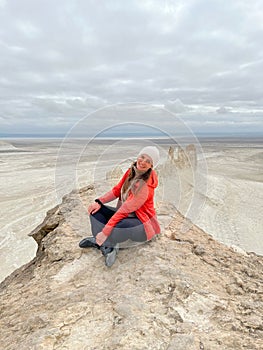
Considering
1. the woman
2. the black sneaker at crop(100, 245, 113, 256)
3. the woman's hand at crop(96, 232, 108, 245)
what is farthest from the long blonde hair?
the black sneaker at crop(100, 245, 113, 256)

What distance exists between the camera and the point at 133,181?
145 inches

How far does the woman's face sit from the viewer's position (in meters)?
3.58

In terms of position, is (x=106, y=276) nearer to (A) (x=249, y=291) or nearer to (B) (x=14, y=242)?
(A) (x=249, y=291)

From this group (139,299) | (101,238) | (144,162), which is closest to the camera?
(139,299)

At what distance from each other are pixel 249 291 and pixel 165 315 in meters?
0.95

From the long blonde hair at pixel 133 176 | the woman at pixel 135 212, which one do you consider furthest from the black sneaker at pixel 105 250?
the long blonde hair at pixel 133 176

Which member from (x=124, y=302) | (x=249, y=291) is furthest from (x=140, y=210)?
(x=249, y=291)

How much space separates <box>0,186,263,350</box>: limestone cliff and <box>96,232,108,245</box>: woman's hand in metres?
0.23

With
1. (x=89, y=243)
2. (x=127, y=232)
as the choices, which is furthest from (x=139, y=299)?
(x=89, y=243)

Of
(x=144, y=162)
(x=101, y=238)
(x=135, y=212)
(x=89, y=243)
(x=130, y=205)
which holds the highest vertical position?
(x=144, y=162)

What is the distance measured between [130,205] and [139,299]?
3.32ft

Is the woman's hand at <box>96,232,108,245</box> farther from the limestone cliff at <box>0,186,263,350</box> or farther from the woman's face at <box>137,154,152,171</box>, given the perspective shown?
the woman's face at <box>137,154,152,171</box>

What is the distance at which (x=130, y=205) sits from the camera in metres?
3.59

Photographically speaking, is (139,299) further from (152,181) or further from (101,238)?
(152,181)
